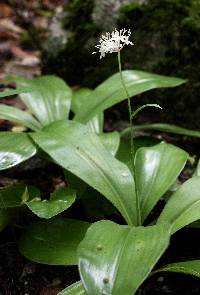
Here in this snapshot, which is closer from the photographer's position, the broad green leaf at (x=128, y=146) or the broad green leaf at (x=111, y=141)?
the broad green leaf at (x=111, y=141)

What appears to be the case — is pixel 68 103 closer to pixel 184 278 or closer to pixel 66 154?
pixel 66 154

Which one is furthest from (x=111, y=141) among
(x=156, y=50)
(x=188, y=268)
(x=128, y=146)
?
(x=156, y=50)

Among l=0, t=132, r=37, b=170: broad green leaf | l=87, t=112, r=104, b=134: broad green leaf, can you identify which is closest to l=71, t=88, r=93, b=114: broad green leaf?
l=87, t=112, r=104, b=134: broad green leaf

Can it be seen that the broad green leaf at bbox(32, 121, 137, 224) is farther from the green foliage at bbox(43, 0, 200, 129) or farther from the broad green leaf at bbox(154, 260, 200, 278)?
the green foliage at bbox(43, 0, 200, 129)

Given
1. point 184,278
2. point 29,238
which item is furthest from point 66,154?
point 184,278

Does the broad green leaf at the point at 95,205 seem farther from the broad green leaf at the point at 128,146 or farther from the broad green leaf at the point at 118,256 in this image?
the broad green leaf at the point at 118,256

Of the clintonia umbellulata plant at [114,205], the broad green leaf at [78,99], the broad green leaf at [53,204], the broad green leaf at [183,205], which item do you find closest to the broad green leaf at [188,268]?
the clintonia umbellulata plant at [114,205]
